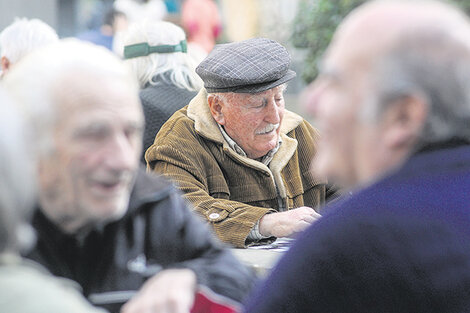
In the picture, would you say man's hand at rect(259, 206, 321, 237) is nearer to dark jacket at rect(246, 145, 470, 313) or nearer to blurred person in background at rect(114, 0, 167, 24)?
dark jacket at rect(246, 145, 470, 313)

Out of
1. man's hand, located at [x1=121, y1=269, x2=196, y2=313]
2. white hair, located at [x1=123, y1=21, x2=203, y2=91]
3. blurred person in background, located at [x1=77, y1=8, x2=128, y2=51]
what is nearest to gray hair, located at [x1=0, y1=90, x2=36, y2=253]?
man's hand, located at [x1=121, y1=269, x2=196, y2=313]

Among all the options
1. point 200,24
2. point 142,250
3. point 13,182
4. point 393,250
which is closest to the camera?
point 13,182

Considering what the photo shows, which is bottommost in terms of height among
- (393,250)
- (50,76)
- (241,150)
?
(241,150)

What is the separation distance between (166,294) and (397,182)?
23.2 inches

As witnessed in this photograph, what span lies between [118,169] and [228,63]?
1.99 m

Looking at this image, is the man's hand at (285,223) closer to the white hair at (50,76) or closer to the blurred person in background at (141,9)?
the white hair at (50,76)

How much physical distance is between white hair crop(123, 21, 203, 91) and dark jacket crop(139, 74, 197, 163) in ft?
0.21

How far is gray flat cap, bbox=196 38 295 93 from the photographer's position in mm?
3785

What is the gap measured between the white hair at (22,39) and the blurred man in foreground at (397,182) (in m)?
3.61

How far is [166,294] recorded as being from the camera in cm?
193

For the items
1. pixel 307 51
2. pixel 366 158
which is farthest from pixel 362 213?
pixel 307 51

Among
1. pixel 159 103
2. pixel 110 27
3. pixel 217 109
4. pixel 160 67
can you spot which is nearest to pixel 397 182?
pixel 217 109

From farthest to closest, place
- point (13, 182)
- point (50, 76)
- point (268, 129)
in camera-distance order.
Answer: point (268, 129) < point (50, 76) < point (13, 182)

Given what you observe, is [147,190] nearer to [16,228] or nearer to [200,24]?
[16,228]
